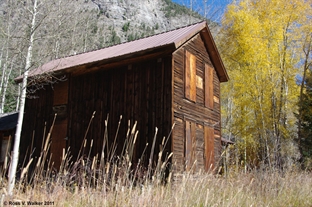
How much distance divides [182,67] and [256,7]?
10513 millimetres

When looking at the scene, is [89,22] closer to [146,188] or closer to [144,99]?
[144,99]

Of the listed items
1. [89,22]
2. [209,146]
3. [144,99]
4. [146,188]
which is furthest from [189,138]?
[89,22]

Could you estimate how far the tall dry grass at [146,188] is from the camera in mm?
3410

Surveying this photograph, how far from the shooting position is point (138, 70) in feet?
35.1

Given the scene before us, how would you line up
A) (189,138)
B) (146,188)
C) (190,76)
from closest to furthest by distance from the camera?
(146,188) → (189,138) → (190,76)

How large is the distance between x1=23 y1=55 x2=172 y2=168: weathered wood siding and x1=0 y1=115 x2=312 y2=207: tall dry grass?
3908mm

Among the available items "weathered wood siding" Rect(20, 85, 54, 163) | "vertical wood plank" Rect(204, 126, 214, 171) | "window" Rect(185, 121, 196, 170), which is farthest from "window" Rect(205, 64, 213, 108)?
"weathered wood siding" Rect(20, 85, 54, 163)

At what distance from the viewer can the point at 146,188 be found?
3.63m

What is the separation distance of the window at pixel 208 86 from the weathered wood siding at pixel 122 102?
2792mm

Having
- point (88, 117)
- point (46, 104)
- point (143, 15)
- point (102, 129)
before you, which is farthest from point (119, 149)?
point (143, 15)

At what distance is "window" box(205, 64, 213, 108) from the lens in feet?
40.3

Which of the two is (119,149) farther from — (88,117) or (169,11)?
(169,11)

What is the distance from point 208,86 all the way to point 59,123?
6.00 metres

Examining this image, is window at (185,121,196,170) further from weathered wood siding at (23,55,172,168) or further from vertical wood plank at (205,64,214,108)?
vertical wood plank at (205,64,214,108)
